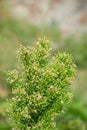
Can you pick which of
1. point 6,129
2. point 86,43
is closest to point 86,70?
point 86,43

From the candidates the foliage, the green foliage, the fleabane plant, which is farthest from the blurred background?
the fleabane plant

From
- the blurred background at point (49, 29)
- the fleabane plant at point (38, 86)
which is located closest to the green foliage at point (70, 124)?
the blurred background at point (49, 29)

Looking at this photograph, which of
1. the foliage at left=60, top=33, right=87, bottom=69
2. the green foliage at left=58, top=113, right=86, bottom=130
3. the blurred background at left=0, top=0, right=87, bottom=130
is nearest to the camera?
the green foliage at left=58, top=113, right=86, bottom=130

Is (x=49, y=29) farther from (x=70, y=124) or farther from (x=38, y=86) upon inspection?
(x=38, y=86)

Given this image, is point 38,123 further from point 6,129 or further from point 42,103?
point 6,129

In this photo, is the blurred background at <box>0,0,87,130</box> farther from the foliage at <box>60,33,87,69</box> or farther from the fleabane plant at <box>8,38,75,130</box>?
the fleabane plant at <box>8,38,75,130</box>
